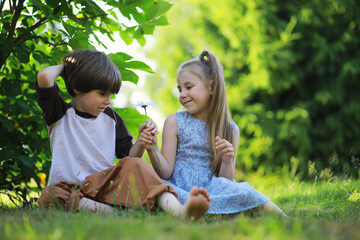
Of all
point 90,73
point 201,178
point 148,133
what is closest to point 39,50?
point 90,73

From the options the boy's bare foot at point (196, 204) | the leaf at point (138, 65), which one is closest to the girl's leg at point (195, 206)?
the boy's bare foot at point (196, 204)

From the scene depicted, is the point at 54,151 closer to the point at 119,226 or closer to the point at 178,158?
the point at 178,158

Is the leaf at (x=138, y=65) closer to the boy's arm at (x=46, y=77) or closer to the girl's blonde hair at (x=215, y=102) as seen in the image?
the girl's blonde hair at (x=215, y=102)

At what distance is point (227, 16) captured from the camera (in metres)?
8.01

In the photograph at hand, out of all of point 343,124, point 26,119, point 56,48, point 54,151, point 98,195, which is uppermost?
point 56,48

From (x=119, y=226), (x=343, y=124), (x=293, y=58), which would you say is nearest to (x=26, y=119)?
(x=119, y=226)

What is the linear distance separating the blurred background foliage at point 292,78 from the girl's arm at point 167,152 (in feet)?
15.8

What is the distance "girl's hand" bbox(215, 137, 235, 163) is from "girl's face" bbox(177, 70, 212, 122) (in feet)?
1.48

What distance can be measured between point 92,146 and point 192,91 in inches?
31.6

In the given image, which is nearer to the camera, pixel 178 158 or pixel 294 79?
pixel 178 158

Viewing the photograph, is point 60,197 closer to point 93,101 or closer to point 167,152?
point 93,101

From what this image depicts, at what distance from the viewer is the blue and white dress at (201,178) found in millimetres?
2240

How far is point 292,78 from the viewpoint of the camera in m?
7.52

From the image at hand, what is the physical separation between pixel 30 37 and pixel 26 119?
69 centimetres
